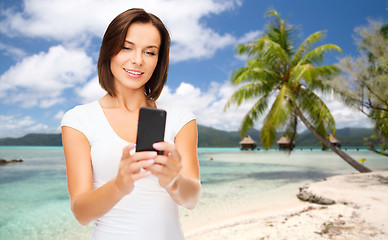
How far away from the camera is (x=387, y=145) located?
11.8 metres

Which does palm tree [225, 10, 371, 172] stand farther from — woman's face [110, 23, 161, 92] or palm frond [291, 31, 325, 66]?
woman's face [110, 23, 161, 92]

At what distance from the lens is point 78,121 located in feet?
3.67

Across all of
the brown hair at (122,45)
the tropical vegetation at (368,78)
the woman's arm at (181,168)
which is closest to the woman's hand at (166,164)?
the woman's arm at (181,168)

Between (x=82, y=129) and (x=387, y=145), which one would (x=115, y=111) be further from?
(x=387, y=145)

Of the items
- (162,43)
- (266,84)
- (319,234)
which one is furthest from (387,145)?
(162,43)

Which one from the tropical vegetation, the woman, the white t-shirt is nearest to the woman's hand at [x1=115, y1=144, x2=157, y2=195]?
the woman

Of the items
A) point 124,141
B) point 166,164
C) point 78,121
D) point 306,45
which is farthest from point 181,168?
point 306,45

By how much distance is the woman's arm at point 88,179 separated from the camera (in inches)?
28.6

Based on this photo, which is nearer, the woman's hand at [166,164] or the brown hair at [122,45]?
the woman's hand at [166,164]

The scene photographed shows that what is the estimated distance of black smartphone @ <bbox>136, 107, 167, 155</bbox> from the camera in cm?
76

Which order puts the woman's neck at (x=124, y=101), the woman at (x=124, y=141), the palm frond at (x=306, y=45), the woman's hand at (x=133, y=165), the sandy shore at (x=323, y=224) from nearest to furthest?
1. the woman's hand at (x=133, y=165)
2. the woman at (x=124, y=141)
3. the woman's neck at (x=124, y=101)
4. the sandy shore at (x=323, y=224)
5. the palm frond at (x=306, y=45)

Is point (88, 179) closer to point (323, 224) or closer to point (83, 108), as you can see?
point (83, 108)

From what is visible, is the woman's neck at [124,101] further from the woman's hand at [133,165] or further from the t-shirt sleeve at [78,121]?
the woman's hand at [133,165]

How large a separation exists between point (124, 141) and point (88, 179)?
7.6 inches
